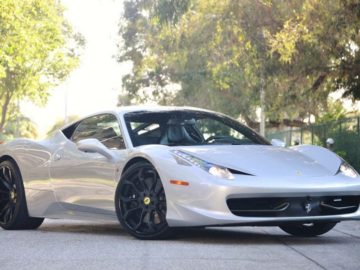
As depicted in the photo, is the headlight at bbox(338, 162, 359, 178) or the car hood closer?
the car hood

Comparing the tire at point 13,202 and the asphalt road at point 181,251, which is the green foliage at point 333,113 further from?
the asphalt road at point 181,251

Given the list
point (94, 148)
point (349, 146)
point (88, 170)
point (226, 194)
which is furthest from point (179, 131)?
point (349, 146)

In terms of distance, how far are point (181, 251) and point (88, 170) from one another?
2.16m

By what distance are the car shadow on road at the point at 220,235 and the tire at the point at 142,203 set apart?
0.20 meters

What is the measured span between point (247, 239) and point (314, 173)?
918 mm

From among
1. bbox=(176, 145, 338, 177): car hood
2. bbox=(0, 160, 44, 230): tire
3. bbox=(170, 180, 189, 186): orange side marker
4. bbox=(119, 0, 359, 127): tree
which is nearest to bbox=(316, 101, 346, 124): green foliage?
bbox=(119, 0, 359, 127): tree

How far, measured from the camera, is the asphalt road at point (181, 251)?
645 cm

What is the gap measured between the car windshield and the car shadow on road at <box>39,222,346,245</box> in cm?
91

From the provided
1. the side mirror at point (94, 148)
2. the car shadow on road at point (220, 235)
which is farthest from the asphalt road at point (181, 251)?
the side mirror at point (94, 148)

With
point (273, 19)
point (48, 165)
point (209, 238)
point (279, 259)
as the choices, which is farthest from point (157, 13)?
point (279, 259)

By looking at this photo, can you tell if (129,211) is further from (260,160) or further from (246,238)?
(260,160)

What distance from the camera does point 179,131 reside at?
9.04 m

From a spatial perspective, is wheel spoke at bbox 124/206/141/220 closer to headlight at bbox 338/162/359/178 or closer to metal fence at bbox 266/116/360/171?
headlight at bbox 338/162/359/178

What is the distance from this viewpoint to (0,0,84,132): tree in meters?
34.8
